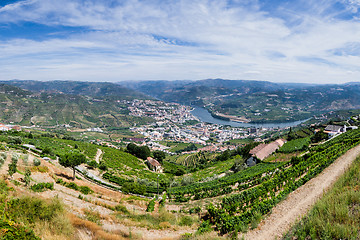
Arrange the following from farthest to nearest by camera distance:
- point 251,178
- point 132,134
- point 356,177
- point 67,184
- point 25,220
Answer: point 132,134 → point 251,178 → point 67,184 → point 356,177 → point 25,220

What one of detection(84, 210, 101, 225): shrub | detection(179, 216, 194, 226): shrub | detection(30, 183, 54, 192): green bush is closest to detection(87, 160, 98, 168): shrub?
detection(30, 183, 54, 192): green bush

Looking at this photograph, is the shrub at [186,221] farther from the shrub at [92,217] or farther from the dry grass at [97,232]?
the shrub at [92,217]

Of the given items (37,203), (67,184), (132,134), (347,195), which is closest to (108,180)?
(67,184)

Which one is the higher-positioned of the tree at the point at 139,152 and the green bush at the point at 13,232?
the green bush at the point at 13,232

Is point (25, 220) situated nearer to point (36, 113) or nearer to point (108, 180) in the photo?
point (108, 180)

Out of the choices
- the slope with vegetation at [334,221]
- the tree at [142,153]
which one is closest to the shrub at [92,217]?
the slope with vegetation at [334,221]

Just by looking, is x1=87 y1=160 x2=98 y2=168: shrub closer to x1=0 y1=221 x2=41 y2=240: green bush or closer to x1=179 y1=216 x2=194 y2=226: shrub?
x1=179 y1=216 x2=194 y2=226: shrub

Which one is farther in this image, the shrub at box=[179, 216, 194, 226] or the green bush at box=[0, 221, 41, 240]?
the shrub at box=[179, 216, 194, 226]

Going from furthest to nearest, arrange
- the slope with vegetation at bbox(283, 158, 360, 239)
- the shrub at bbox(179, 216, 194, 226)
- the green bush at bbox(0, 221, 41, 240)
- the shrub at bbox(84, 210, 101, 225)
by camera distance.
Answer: the shrub at bbox(179, 216, 194, 226) → the shrub at bbox(84, 210, 101, 225) → the slope with vegetation at bbox(283, 158, 360, 239) → the green bush at bbox(0, 221, 41, 240)

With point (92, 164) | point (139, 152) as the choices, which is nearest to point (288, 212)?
point (92, 164)

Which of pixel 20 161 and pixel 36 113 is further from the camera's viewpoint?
pixel 36 113

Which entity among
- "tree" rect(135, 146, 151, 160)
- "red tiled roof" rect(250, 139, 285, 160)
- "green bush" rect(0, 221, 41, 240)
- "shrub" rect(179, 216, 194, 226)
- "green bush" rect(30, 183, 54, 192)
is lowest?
"tree" rect(135, 146, 151, 160)
